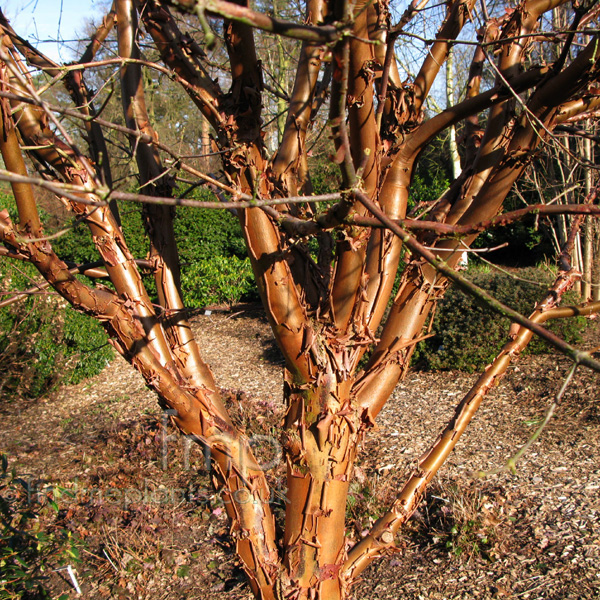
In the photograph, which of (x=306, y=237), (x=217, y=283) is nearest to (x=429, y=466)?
(x=306, y=237)

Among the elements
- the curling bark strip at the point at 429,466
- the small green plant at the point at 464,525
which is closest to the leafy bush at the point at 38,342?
the small green plant at the point at 464,525

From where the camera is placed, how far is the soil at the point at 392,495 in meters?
2.83

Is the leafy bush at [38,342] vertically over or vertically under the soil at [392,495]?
over

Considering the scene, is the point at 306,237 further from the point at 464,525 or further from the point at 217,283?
the point at 217,283

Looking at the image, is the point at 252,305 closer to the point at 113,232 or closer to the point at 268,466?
the point at 268,466

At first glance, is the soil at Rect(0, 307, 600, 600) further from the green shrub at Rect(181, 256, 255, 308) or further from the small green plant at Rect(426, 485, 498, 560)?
the green shrub at Rect(181, 256, 255, 308)

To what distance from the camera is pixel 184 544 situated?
327 cm

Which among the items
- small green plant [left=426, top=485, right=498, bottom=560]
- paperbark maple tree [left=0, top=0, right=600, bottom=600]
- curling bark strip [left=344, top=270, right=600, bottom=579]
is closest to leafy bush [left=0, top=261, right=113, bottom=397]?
small green plant [left=426, top=485, right=498, bottom=560]

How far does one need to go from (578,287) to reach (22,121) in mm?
7822

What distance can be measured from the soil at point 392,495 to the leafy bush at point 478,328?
0.68ft

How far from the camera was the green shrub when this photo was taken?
9.08 meters

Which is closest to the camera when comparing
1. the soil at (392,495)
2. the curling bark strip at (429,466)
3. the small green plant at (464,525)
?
the curling bark strip at (429,466)

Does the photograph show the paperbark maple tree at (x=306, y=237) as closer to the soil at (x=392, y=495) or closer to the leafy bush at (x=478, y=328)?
the soil at (x=392, y=495)

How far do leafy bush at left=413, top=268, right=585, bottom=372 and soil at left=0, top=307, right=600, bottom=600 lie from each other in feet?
0.68
